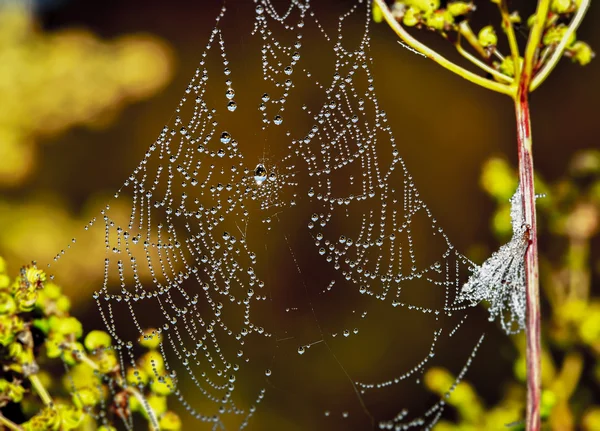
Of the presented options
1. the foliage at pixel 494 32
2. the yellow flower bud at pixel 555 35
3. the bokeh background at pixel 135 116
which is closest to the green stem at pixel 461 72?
the foliage at pixel 494 32

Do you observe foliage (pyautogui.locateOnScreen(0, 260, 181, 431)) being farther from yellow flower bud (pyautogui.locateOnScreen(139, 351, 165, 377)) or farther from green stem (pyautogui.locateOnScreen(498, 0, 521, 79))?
green stem (pyautogui.locateOnScreen(498, 0, 521, 79))

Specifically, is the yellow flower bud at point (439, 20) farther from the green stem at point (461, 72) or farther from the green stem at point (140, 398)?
the green stem at point (140, 398)

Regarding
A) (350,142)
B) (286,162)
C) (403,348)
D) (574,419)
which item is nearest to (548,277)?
(574,419)

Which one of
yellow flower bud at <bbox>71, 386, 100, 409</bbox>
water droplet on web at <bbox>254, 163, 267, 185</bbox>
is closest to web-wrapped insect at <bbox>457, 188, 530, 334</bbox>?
water droplet on web at <bbox>254, 163, 267, 185</bbox>

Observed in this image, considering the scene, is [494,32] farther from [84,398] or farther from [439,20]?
[84,398]

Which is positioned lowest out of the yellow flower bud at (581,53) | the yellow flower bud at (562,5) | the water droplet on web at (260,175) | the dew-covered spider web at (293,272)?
the dew-covered spider web at (293,272)

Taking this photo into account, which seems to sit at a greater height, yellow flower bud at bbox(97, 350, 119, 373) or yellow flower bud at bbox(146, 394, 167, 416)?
yellow flower bud at bbox(97, 350, 119, 373)

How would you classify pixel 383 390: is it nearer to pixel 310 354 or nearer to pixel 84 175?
pixel 310 354
